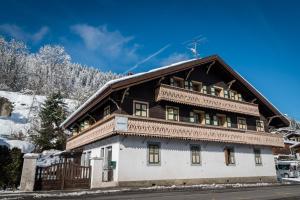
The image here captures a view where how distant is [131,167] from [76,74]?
419 ft

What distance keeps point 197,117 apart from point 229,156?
4.99 meters

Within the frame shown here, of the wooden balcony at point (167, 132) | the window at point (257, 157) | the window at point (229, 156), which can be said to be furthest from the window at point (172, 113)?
the window at point (257, 157)

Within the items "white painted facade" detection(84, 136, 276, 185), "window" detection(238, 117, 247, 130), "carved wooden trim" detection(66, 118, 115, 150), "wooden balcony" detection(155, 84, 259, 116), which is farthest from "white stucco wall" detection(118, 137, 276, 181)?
"wooden balcony" detection(155, 84, 259, 116)

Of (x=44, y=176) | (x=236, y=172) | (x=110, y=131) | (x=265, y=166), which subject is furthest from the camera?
(x=265, y=166)

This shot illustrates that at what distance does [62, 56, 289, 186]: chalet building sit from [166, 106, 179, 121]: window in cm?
9

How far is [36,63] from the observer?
106m

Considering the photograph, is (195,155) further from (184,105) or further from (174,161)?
(184,105)

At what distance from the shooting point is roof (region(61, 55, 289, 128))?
20828 millimetres

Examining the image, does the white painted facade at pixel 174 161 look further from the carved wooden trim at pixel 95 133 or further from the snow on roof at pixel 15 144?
the snow on roof at pixel 15 144

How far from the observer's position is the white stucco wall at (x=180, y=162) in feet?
68.1

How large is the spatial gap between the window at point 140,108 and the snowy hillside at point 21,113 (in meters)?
36.8

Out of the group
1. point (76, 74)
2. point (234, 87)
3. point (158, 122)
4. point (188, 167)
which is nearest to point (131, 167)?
point (158, 122)

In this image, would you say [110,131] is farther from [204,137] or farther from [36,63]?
[36,63]

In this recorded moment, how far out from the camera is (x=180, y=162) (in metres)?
23.5
